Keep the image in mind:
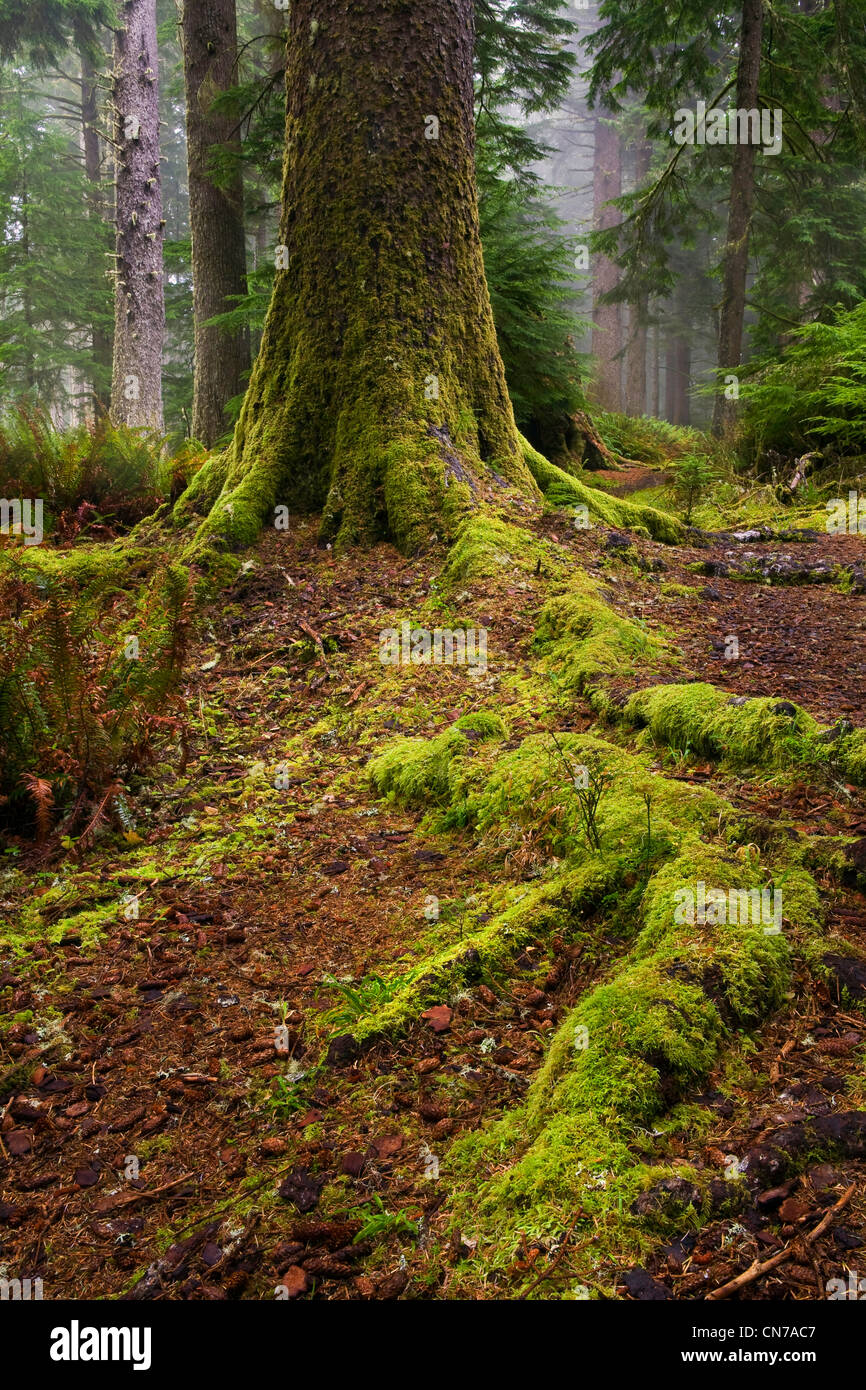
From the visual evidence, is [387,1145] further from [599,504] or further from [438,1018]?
[599,504]

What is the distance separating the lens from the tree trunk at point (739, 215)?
1053 centimetres

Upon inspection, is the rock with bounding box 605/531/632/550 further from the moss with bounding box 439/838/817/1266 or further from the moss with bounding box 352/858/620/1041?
the moss with bounding box 439/838/817/1266

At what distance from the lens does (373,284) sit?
5059mm

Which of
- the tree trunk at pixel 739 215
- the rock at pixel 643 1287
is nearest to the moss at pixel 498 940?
the rock at pixel 643 1287

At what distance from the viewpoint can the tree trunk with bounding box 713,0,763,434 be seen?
10531 millimetres

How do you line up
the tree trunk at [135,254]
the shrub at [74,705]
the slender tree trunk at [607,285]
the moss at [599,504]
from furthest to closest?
1. the slender tree trunk at [607,285]
2. the tree trunk at [135,254]
3. the moss at [599,504]
4. the shrub at [74,705]

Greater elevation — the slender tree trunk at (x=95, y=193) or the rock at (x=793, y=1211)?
the slender tree trunk at (x=95, y=193)

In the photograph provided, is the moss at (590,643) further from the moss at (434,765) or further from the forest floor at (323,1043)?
the moss at (434,765)

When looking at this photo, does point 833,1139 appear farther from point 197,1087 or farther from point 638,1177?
point 197,1087

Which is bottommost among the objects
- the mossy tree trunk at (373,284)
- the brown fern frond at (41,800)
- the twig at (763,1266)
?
the twig at (763,1266)

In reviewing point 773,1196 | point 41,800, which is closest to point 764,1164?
point 773,1196

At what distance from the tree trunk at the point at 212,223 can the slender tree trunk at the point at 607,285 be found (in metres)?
13.8

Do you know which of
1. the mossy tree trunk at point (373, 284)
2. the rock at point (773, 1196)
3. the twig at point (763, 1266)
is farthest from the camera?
the mossy tree trunk at point (373, 284)

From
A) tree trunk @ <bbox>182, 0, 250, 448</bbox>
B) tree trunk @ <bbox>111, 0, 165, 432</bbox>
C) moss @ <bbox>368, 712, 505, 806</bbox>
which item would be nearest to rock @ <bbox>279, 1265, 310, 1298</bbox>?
moss @ <bbox>368, 712, 505, 806</bbox>
